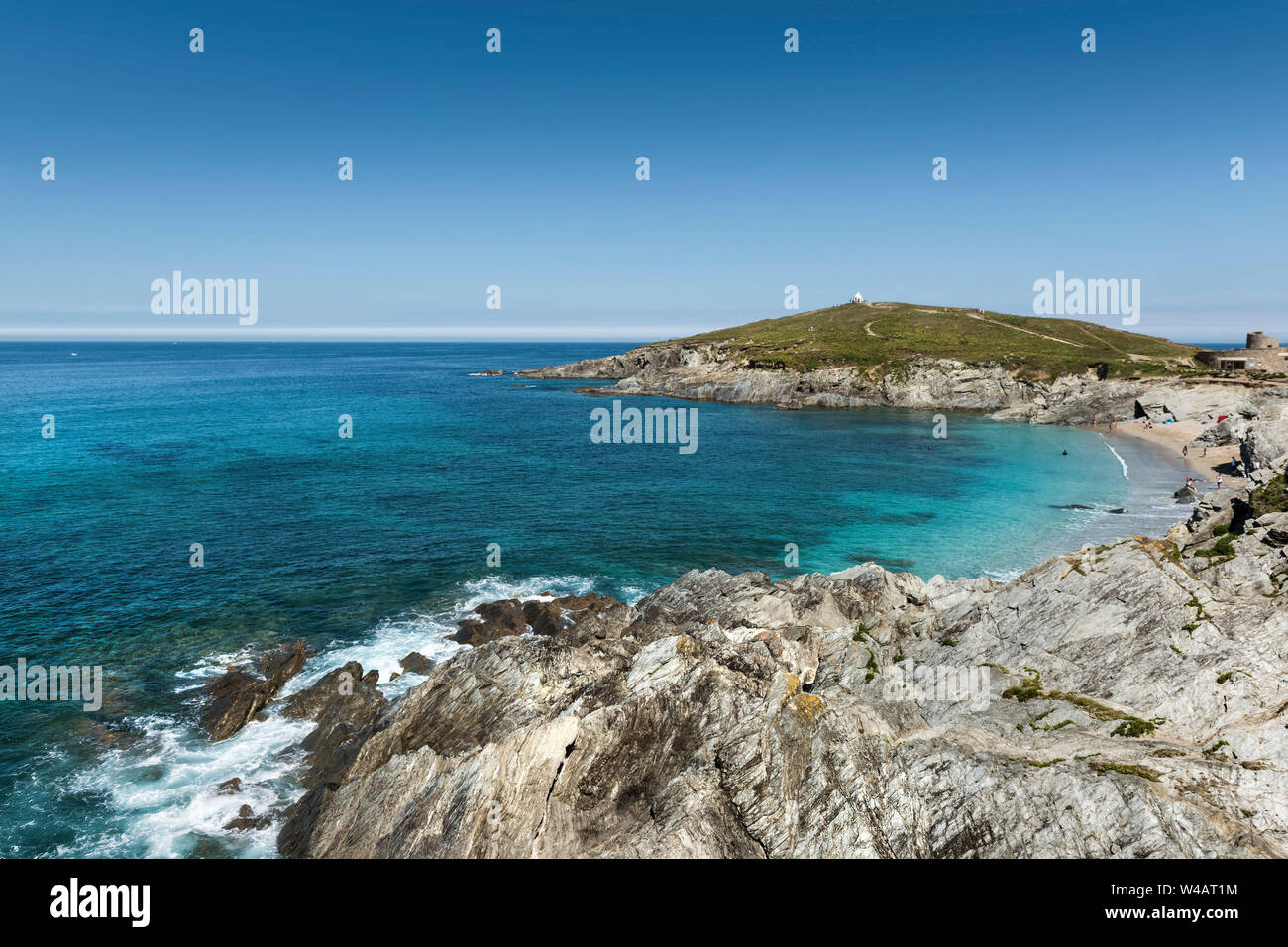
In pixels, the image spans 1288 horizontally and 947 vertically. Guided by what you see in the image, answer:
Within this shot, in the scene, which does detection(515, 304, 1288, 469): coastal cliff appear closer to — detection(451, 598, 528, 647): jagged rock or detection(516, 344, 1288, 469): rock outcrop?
detection(516, 344, 1288, 469): rock outcrop

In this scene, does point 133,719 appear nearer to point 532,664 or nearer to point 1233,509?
point 532,664

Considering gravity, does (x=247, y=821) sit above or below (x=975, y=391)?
below

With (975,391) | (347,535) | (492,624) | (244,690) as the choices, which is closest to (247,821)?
(244,690)

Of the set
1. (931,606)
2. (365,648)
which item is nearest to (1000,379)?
(931,606)

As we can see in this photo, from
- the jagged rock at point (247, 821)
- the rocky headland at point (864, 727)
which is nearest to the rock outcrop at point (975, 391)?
the rocky headland at point (864, 727)

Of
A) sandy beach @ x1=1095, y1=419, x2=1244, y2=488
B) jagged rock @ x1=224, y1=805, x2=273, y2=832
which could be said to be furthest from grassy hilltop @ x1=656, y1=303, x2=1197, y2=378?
jagged rock @ x1=224, y1=805, x2=273, y2=832

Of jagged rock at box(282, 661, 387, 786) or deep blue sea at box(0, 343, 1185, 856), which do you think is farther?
deep blue sea at box(0, 343, 1185, 856)

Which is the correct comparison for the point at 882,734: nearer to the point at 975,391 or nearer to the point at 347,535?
the point at 347,535
